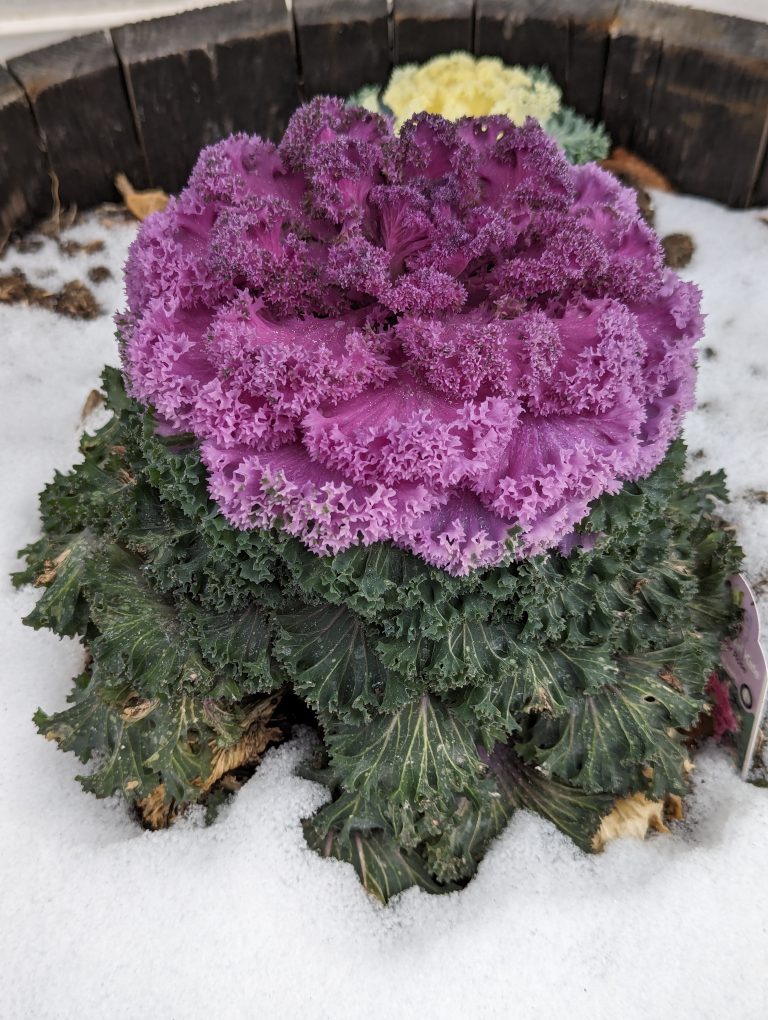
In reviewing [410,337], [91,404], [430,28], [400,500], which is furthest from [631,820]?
[430,28]

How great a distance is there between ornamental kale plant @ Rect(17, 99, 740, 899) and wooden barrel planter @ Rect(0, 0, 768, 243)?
57.3 inches

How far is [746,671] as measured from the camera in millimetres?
2021

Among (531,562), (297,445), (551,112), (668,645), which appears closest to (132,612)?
(297,445)

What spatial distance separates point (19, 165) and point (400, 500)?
2279 mm

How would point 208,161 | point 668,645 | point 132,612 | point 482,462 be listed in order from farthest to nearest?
point 668,645 → point 132,612 → point 208,161 → point 482,462

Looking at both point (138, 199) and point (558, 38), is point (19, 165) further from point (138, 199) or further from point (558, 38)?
point (558, 38)

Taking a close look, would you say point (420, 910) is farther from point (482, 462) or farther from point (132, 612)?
point (482, 462)

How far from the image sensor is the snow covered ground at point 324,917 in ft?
5.75

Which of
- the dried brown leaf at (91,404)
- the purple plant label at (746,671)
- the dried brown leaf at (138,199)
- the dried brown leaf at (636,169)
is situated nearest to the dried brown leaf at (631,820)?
the purple plant label at (746,671)

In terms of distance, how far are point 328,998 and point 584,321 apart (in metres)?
1.36

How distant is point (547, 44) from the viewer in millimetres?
3084

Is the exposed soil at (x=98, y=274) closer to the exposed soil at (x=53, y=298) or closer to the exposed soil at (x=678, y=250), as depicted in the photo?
the exposed soil at (x=53, y=298)

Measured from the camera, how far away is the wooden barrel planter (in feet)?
9.41

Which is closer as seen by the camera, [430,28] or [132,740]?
[132,740]
